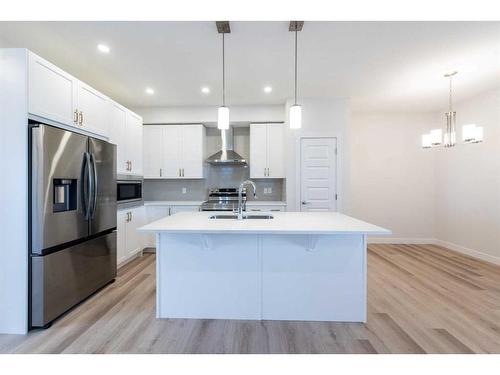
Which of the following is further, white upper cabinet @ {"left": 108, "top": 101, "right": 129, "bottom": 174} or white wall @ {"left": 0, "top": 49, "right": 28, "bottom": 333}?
white upper cabinet @ {"left": 108, "top": 101, "right": 129, "bottom": 174}

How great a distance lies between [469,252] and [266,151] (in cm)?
372

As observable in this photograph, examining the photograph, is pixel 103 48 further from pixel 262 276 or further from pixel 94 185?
pixel 262 276

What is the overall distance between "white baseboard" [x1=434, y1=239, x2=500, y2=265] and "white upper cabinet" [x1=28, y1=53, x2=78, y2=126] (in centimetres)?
569

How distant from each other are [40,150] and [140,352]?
1677 mm

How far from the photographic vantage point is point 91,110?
9.30 feet

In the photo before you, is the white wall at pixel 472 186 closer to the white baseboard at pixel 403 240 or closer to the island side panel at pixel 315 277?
the white baseboard at pixel 403 240

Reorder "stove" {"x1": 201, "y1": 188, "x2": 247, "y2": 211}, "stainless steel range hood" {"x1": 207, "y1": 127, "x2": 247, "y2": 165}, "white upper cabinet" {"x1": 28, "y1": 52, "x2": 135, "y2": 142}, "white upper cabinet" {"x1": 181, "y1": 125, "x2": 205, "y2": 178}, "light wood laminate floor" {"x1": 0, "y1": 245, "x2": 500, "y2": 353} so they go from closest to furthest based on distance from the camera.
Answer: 1. "light wood laminate floor" {"x1": 0, "y1": 245, "x2": 500, "y2": 353}
2. "white upper cabinet" {"x1": 28, "y1": 52, "x2": 135, "y2": 142}
3. "stove" {"x1": 201, "y1": 188, "x2": 247, "y2": 211}
4. "stainless steel range hood" {"x1": 207, "y1": 127, "x2": 247, "y2": 165}
5. "white upper cabinet" {"x1": 181, "y1": 125, "x2": 205, "y2": 178}

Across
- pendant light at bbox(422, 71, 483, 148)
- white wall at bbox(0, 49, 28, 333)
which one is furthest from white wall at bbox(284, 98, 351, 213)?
white wall at bbox(0, 49, 28, 333)

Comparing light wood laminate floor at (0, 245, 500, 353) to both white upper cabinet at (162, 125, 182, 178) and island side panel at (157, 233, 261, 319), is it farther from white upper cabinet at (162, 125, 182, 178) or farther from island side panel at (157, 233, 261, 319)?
white upper cabinet at (162, 125, 182, 178)

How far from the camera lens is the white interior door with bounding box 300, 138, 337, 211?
4328 millimetres

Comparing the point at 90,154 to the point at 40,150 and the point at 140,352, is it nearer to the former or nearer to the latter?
the point at 40,150

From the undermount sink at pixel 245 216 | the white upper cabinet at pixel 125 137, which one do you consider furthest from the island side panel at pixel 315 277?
the white upper cabinet at pixel 125 137

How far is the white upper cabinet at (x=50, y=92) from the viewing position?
2.07m

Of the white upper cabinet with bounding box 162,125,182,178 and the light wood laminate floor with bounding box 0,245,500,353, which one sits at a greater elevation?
the white upper cabinet with bounding box 162,125,182,178
